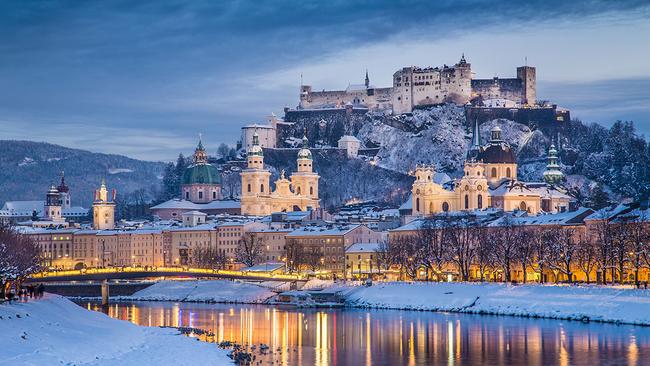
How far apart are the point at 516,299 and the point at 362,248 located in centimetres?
5728

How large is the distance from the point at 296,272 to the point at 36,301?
66757mm

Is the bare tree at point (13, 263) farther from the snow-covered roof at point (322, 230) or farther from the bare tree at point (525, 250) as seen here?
the snow-covered roof at point (322, 230)

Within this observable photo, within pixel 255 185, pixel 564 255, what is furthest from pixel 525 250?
pixel 255 185

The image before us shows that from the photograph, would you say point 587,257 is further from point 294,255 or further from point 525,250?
point 294,255

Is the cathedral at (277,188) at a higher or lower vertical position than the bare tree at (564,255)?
higher

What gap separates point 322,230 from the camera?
5925 inches

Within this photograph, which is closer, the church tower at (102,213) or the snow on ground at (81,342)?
the snow on ground at (81,342)

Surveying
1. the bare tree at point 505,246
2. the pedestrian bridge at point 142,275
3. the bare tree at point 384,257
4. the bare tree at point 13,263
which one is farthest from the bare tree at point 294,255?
the bare tree at point 13,263

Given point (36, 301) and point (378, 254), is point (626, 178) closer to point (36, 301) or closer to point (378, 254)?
point (378, 254)

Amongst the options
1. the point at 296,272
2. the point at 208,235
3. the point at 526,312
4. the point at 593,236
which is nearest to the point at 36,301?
the point at 526,312

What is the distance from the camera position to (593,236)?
369ft

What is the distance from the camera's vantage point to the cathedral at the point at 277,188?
7382 inches

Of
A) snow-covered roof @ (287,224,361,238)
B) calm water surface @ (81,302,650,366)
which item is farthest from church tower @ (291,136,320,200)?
calm water surface @ (81,302,650,366)

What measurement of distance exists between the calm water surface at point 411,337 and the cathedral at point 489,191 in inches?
2488
